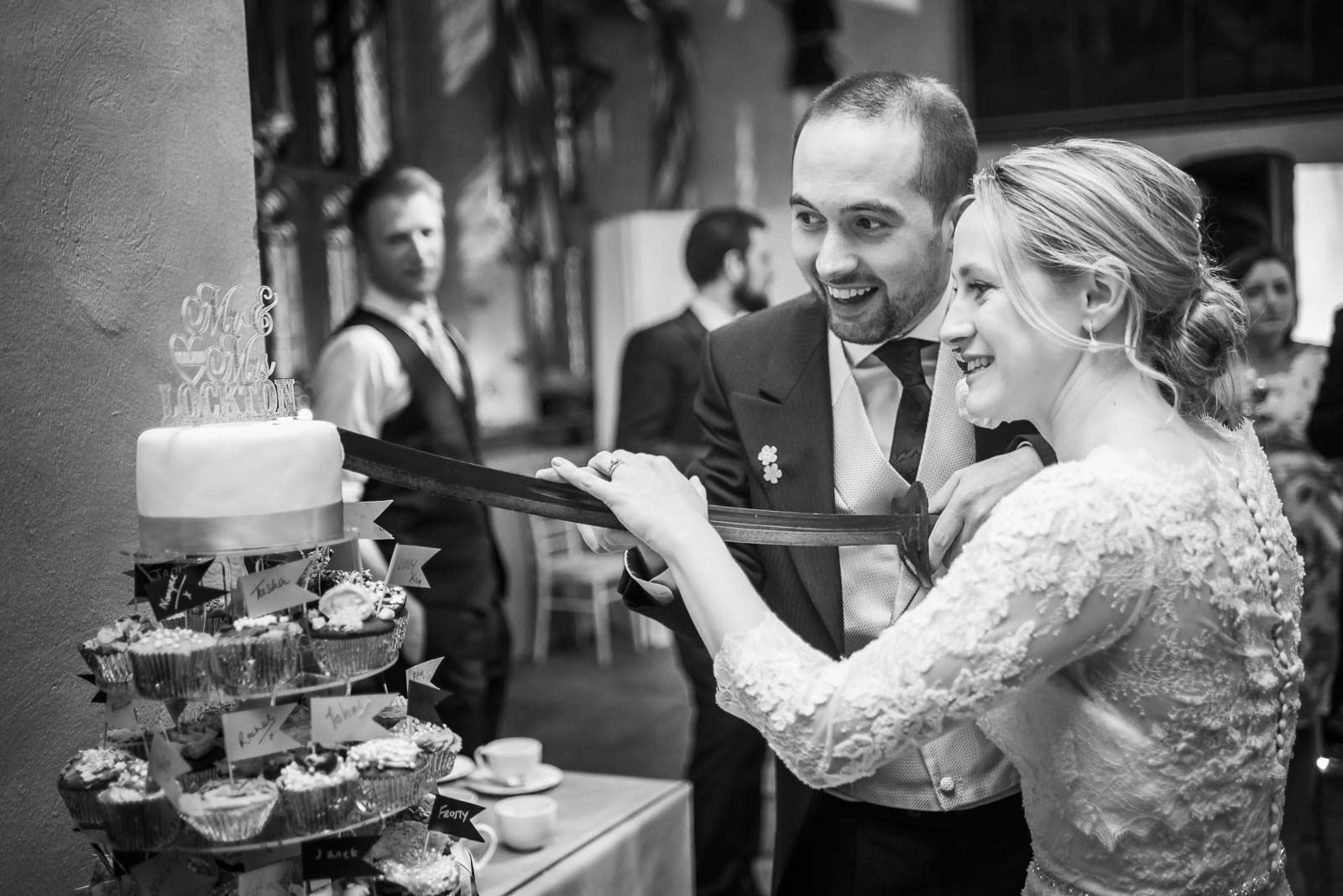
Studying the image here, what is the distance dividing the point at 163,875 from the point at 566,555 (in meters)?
6.75

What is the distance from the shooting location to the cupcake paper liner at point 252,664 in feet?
4.06

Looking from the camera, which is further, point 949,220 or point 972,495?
point 949,220

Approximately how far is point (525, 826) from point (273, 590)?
88 centimetres

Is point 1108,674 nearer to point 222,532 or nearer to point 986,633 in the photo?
point 986,633

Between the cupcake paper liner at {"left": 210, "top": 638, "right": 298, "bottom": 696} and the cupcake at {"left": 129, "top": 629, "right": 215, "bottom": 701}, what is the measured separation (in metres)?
0.01

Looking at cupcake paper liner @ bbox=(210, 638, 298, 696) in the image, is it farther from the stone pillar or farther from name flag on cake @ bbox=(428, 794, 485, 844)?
the stone pillar

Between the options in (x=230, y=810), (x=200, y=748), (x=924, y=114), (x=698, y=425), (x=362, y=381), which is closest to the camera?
(x=230, y=810)

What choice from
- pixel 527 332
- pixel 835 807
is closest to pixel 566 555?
pixel 527 332

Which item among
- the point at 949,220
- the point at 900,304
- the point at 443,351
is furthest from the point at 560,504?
the point at 443,351

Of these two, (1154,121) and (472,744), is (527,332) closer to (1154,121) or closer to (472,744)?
(1154,121)

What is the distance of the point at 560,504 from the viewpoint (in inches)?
59.2

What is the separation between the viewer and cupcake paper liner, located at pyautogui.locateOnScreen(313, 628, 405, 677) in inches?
51.1

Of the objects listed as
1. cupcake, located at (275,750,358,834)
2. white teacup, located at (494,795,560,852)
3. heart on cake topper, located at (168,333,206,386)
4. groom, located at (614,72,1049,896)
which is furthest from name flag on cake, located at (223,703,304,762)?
white teacup, located at (494,795,560,852)

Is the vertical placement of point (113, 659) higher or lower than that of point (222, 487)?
lower
